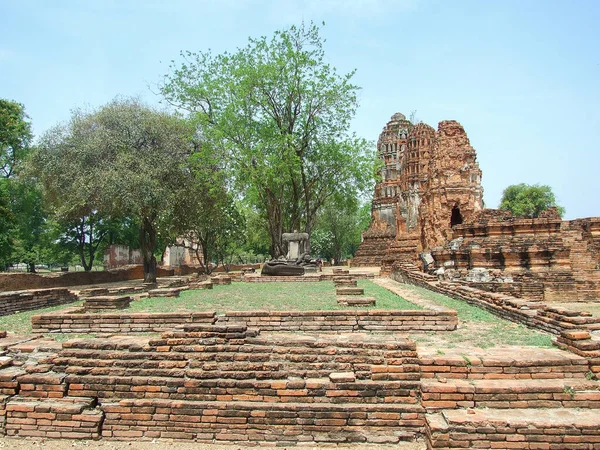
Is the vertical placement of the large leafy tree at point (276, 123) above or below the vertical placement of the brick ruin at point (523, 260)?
above

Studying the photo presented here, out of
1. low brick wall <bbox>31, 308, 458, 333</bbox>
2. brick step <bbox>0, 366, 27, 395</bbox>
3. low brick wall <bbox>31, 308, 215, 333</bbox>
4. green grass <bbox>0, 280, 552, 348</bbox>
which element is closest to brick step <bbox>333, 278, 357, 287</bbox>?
green grass <bbox>0, 280, 552, 348</bbox>

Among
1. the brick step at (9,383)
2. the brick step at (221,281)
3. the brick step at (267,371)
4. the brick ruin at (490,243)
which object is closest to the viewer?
the brick step at (267,371)

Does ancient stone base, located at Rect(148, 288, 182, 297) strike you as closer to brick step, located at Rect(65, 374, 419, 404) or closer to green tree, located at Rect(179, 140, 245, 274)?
brick step, located at Rect(65, 374, 419, 404)

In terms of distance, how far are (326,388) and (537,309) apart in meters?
4.36

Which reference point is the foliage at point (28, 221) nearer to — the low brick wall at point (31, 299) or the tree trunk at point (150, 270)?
the tree trunk at point (150, 270)

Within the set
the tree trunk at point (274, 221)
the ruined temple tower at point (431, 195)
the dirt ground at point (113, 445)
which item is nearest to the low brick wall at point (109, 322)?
the dirt ground at point (113, 445)

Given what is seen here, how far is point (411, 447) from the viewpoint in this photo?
13.4 feet

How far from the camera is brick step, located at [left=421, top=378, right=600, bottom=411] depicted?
13.5 feet

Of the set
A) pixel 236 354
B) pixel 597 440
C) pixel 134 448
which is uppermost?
pixel 236 354

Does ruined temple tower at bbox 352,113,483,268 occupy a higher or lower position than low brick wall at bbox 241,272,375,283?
higher

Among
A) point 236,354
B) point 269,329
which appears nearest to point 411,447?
point 236,354

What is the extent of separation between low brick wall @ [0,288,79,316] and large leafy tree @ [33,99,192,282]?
6.24 metres

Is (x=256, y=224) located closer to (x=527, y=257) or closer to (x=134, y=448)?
(x=527, y=257)

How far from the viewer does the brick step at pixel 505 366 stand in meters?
4.44
